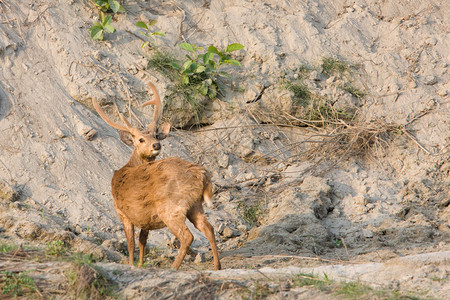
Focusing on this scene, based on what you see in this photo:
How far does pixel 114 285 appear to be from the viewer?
5.46 m

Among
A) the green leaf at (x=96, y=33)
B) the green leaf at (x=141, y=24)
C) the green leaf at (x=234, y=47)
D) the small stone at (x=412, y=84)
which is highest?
the green leaf at (x=141, y=24)

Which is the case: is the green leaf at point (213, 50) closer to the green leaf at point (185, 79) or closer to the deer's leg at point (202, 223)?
the green leaf at point (185, 79)

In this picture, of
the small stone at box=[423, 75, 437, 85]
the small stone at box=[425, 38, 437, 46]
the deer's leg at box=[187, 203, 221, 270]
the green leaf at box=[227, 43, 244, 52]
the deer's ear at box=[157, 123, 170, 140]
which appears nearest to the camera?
the deer's leg at box=[187, 203, 221, 270]

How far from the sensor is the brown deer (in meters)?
7.03

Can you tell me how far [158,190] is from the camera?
23.5 feet

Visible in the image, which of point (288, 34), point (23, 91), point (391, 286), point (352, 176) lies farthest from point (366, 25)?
point (391, 286)

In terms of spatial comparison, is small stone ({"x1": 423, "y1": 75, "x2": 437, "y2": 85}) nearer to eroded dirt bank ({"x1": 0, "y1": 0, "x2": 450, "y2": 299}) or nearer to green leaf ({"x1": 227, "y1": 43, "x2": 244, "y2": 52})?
eroded dirt bank ({"x1": 0, "y1": 0, "x2": 450, "y2": 299})

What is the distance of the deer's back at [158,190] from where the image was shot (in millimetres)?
7055

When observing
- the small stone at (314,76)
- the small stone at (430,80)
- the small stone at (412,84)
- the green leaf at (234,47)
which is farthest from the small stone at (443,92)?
the green leaf at (234,47)

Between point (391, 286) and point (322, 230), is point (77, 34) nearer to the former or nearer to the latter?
point (322, 230)

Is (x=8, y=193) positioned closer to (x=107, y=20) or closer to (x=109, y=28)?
(x=109, y=28)

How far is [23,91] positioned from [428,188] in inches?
258

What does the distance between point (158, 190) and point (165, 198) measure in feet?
0.45

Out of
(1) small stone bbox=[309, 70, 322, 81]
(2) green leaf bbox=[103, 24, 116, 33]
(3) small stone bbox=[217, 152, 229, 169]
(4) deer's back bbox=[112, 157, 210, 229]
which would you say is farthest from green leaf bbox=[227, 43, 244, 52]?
(4) deer's back bbox=[112, 157, 210, 229]
